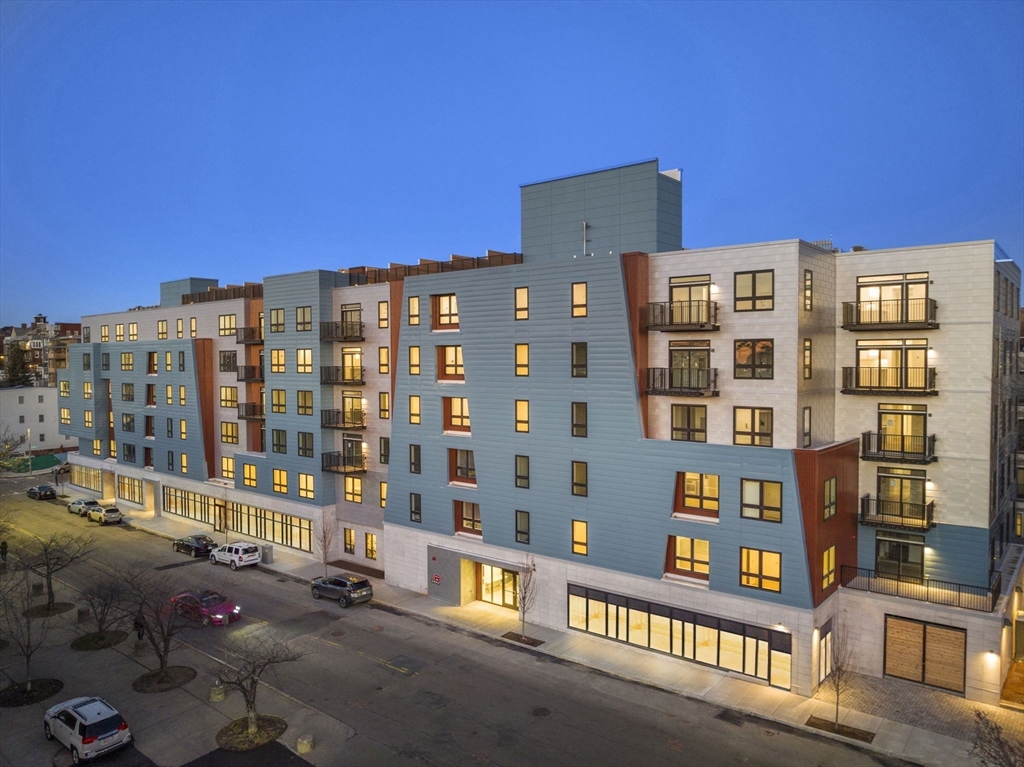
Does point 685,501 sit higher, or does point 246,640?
point 685,501

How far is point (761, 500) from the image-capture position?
2891 centimetres

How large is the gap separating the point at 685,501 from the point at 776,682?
8.25 meters

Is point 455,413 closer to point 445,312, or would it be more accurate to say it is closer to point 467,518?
point 445,312

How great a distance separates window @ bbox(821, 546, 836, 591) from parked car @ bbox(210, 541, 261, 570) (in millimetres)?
35672

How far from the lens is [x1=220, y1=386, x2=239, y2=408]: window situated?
54059 mm

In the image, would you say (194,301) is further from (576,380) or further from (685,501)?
(685,501)

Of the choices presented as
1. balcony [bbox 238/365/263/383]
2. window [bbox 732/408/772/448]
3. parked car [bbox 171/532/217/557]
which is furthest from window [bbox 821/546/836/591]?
parked car [bbox 171/532/217/557]

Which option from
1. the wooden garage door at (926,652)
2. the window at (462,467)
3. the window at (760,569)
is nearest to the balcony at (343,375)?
the window at (462,467)

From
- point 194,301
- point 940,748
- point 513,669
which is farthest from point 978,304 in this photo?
point 194,301

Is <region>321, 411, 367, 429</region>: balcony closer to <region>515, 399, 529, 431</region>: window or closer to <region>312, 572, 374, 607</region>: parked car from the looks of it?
<region>312, 572, 374, 607</region>: parked car

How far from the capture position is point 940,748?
23.6m

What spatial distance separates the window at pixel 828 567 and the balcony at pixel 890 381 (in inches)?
291

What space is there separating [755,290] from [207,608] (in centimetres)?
3194

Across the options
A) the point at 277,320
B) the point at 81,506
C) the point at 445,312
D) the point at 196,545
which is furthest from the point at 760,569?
the point at 81,506
